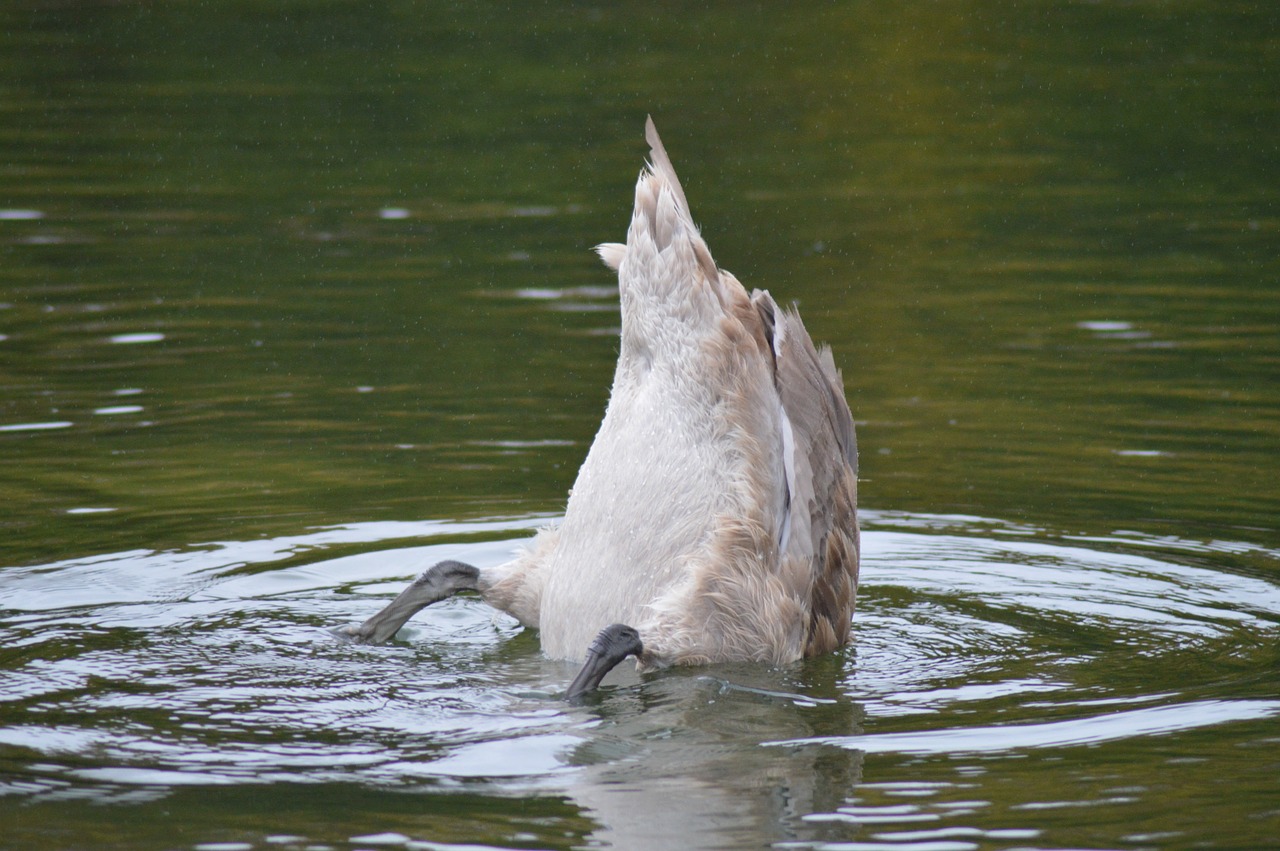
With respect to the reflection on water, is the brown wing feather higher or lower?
higher

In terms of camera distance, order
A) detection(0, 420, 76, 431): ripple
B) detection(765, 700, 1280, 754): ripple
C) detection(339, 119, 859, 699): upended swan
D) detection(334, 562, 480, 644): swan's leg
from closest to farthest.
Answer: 1. detection(765, 700, 1280, 754): ripple
2. detection(339, 119, 859, 699): upended swan
3. detection(334, 562, 480, 644): swan's leg
4. detection(0, 420, 76, 431): ripple

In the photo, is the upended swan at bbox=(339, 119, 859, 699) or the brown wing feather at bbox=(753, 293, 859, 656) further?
the brown wing feather at bbox=(753, 293, 859, 656)

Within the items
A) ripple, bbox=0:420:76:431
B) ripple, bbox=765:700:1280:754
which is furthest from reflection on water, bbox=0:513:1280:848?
ripple, bbox=0:420:76:431

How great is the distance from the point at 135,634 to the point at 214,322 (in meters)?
6.01

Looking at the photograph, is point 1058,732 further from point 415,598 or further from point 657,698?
point 415,598

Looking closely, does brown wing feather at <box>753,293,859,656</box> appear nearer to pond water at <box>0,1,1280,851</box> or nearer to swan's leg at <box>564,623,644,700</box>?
pond water at <box>0,1,1280,851</box>

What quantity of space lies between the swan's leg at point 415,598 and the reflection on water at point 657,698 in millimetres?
104

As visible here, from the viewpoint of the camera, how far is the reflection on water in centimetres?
531

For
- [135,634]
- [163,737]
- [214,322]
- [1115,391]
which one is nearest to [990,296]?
[1115,391]

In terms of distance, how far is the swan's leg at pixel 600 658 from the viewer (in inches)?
245

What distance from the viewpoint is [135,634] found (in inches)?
274

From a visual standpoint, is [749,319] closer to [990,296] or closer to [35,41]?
[990,296]

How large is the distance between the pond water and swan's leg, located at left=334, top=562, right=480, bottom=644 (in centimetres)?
17

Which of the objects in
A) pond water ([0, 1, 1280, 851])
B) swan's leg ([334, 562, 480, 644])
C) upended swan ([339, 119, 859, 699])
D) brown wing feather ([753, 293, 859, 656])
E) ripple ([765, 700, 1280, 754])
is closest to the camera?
pond water ([0, 1, 1280, 851])
